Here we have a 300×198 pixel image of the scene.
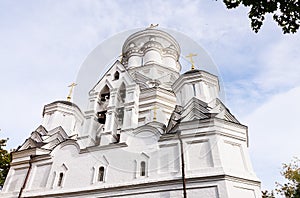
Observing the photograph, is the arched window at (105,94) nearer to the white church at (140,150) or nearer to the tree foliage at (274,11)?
the white church at (140,150)

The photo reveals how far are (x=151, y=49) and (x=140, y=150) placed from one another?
1601 centimetres

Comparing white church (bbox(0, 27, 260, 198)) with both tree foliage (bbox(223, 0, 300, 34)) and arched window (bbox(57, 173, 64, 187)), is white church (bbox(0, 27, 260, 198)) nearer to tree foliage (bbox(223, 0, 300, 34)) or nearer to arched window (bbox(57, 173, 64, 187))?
arched window (bbox(57, 173, 64, 187))

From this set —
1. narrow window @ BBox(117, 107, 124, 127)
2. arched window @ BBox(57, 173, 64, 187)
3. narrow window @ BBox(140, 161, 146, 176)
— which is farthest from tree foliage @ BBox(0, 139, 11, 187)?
narrow window @ BBox(140, 161, 146, 176)

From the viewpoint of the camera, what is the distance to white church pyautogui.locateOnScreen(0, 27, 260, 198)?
12.9 metres

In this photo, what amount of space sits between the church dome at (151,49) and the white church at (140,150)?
8.28 m

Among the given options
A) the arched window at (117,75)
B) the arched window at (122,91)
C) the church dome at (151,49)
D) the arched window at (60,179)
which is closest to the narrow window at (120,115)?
the arched window at (122,91)

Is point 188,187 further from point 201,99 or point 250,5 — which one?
point 250,5

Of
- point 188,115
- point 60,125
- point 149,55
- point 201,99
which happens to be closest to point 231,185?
point 188,115

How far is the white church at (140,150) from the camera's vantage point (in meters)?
12.9

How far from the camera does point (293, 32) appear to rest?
6570 mm

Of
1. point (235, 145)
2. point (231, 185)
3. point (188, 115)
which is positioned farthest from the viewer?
point (188, 115)

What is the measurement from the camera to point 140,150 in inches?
581

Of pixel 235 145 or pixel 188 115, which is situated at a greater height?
pixel 188 115

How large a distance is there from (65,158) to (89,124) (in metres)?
2.39
